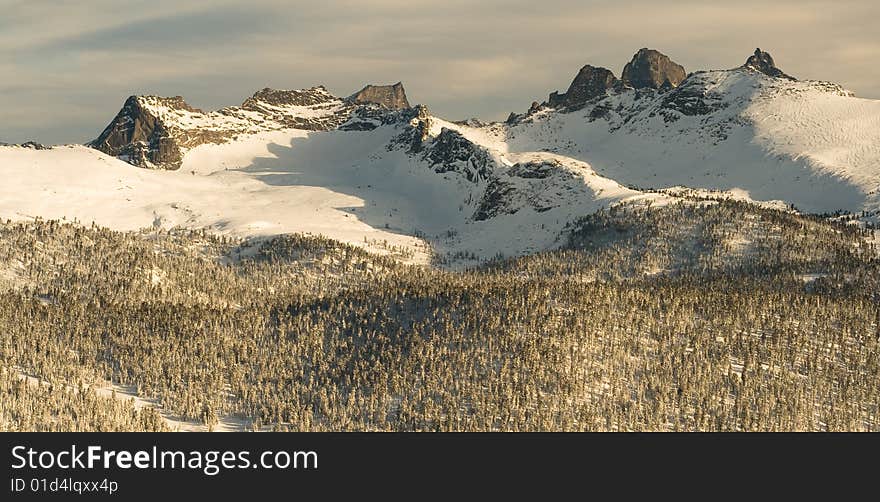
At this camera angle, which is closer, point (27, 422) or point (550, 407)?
point (27, 422)

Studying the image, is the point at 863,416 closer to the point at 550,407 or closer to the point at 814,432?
the point at 814,432

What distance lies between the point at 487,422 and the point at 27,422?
7272 cm

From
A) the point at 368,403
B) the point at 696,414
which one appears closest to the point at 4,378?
the point at 368,403

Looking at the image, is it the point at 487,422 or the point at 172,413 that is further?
the point at 172,413

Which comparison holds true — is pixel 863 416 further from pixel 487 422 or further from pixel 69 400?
pixel 69 400

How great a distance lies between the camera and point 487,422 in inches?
7141

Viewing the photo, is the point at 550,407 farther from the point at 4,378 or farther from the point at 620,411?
the point at 4,378

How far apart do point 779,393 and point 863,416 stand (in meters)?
14.5

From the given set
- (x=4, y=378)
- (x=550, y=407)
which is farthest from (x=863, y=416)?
(x=4, y=378)

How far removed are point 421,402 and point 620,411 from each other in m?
34.3

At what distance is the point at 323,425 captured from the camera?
18812 cm

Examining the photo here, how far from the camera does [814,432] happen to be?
611ft
